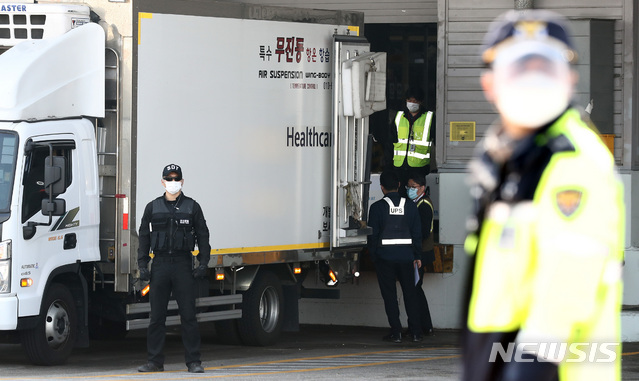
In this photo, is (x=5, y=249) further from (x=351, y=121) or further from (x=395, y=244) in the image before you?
(x=395, y=244)

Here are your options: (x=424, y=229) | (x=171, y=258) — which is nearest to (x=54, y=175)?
(x=171, y=258)

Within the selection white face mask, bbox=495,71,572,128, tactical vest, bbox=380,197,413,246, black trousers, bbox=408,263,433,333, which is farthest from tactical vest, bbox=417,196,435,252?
white face mask, bbox=495,71,572,128

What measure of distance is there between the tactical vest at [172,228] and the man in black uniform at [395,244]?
13.0ft

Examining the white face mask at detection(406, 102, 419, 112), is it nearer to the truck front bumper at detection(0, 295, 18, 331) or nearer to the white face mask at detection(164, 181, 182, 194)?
the white face mask at detection(164, 181, 182, 194)

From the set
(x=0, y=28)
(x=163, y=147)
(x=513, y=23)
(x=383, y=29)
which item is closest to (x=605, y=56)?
(x=383, y=29)

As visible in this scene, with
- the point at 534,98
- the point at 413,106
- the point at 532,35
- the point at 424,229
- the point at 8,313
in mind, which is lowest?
the point at 8,313

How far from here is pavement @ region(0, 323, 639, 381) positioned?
11117 mm

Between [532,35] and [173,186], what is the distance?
29.2 ft

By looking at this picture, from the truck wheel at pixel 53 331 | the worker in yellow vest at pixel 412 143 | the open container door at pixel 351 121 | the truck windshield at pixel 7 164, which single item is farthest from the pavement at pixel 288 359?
the worker in yellow vest at pixel 412 143

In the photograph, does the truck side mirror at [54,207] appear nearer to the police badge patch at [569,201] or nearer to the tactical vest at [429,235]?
the tactical vest at [429,235]

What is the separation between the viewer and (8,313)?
36.0 ft

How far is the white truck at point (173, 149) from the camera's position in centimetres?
1137

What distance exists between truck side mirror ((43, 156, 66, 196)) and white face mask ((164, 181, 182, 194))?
982mm

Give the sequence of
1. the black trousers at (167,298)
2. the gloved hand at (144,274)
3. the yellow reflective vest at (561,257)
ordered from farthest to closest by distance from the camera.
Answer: the black trousers at (167,298) → the gloved hand at (144,274) → the yellow reflective vest at (561,257)
